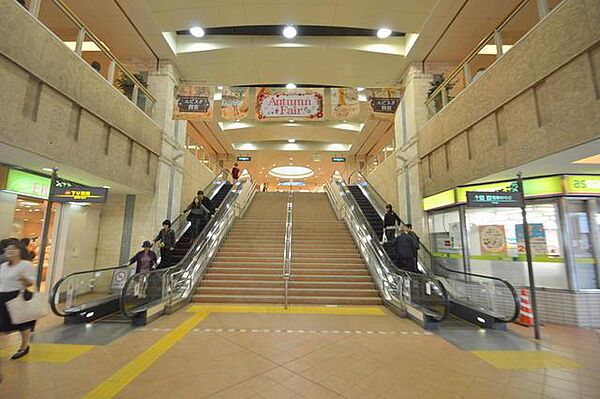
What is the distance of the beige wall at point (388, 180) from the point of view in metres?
11.2

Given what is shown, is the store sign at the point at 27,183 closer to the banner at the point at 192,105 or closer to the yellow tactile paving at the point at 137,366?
the banner at the point at 192,105

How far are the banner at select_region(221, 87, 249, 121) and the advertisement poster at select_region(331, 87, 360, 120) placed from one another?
2470mm

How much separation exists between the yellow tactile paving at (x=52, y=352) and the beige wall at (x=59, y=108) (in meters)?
2.98

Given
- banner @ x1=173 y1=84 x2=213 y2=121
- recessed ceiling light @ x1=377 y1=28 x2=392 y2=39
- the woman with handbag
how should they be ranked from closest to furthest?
the woman with handbag < banner @ x1=173 y1=84 x2=213 y2=121 < recessed ceiling light @ x1=377 y1=28 x2=392 y2=39

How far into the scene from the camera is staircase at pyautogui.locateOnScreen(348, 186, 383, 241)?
32.3ft

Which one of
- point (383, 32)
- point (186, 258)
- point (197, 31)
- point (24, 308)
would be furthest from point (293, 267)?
point (197, 31)

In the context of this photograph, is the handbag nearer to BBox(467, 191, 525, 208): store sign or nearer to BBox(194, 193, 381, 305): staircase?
BBox(194, 193, 381, 305): staircase

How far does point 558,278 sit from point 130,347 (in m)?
7.91

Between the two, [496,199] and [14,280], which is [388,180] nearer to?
[496,199]

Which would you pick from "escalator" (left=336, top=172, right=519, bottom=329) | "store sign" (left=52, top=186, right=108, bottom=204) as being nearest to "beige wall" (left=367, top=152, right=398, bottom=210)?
"escalator" (left=336, top=172, right=519, bottom=329)

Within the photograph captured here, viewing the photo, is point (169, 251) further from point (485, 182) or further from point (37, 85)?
point (485, 182)

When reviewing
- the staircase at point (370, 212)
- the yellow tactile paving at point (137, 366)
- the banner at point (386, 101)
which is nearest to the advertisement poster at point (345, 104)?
the banner at point (386, 101)

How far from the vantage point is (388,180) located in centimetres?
1209

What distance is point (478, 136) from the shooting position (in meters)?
6.45
